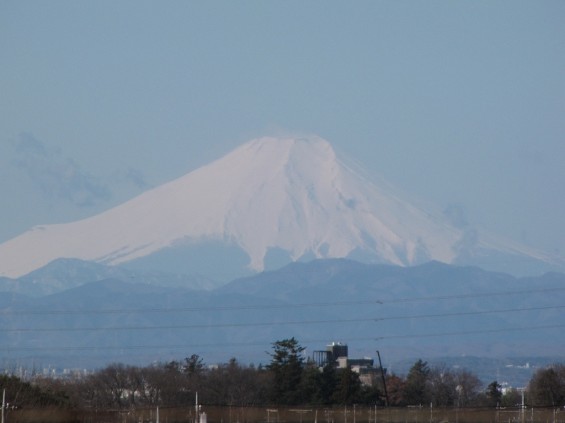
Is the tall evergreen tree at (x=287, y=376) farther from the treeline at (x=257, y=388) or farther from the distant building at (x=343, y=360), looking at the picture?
the distant building at (x=343, y=360)

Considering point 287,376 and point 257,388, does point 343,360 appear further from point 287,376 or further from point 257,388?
point 287,376

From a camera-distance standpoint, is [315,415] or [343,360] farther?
[343,360]

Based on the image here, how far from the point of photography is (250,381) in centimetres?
9669

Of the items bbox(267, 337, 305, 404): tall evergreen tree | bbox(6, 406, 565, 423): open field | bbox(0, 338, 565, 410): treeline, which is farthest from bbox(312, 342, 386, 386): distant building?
bbox(6, 406, 565, 423): open field

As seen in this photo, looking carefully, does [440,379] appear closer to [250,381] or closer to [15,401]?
[250,381]

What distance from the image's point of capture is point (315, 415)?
68.4m

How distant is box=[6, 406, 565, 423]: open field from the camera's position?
62.6 meters

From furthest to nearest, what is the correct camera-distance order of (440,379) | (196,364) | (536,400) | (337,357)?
1. (337,357)
2. (440,379)
3. (196,364)
4. (536,400)

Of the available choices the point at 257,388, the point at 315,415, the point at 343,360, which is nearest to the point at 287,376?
the point at 257,388

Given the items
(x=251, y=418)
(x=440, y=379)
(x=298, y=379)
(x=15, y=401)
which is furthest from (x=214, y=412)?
(x=440, y=379)

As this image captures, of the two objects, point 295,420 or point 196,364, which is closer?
point 295,420

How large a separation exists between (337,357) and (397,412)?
76.5 metres

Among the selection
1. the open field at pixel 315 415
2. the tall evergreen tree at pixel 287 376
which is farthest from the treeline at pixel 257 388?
the open field at pixel 315 415

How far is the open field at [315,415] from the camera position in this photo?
6256 cm
